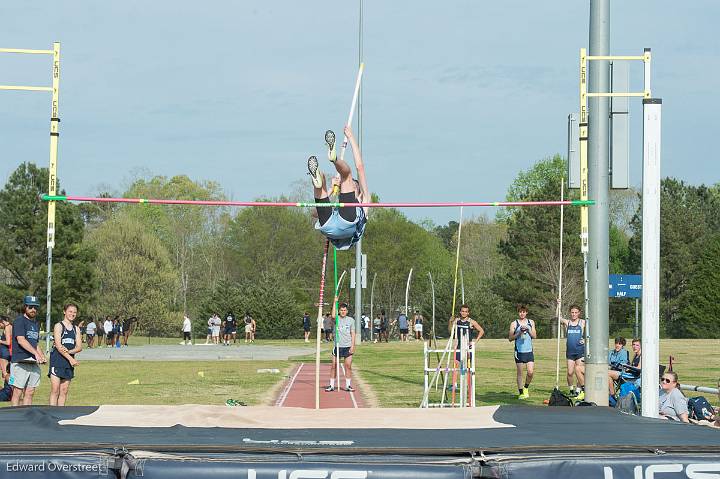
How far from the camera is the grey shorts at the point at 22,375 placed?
12.2m

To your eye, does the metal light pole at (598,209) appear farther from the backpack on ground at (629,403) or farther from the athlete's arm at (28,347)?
the athlete's arm at (28,347)

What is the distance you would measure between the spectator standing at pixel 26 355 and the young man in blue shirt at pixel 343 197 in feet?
14.4

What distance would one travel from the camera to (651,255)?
30.0ft

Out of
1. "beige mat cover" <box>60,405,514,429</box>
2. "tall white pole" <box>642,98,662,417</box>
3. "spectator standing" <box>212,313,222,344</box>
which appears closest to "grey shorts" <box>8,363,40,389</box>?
"beige mat cover" <box>60,405,514,429</box>

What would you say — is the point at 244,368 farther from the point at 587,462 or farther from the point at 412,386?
the point at 587,462

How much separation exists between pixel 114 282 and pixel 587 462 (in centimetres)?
5255

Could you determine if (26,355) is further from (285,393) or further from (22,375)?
(285,393)

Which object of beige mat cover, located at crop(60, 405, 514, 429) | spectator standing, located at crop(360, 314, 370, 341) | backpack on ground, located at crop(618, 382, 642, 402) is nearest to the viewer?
beige mat cover, located at crop(60, 405, 514, 429)

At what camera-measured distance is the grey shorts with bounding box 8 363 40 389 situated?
12.2m

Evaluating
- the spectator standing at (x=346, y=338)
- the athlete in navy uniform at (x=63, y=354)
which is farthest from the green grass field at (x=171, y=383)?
the athlete in navy uniform at (x=63, y=354)

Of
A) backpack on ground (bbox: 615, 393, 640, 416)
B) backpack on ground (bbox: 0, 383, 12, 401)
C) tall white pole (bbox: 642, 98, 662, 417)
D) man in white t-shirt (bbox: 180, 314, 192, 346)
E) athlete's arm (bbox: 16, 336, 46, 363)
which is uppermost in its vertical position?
tall white pole (bbox: 642, 98, 662, 417)

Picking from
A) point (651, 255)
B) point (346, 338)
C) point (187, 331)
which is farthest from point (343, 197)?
point (187, 331)

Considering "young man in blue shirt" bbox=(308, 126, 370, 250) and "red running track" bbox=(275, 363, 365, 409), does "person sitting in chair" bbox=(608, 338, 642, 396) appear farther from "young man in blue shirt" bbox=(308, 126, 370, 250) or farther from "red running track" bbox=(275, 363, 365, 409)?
"young man in blue shirt" bbox=(308, 126, 370, 250)

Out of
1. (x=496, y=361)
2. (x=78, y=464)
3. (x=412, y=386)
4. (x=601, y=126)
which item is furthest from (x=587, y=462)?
(x=496, y=361)
